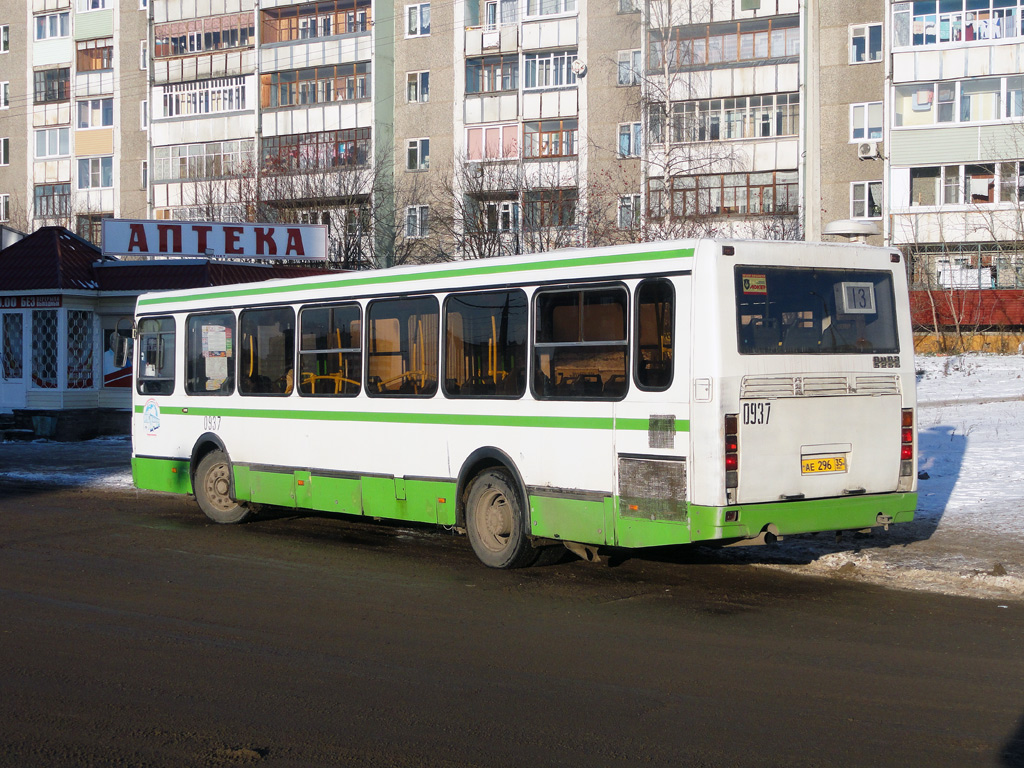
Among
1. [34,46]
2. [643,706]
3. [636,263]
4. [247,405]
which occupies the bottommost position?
[643,706]

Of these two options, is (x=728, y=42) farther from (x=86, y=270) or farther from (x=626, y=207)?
(x=86, y=270)

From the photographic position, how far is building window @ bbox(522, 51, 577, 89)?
48.7 metres

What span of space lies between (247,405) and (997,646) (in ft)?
27.7

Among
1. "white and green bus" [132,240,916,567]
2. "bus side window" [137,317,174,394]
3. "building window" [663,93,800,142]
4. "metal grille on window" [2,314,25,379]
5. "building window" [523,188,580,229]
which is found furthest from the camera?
"building window" [663,93,800,142]

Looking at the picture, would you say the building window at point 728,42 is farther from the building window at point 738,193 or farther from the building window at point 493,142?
the building window at point 493,142

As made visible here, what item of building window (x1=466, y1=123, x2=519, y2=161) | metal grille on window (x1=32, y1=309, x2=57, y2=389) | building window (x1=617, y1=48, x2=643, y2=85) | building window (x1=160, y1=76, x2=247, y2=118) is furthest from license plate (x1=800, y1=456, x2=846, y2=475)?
building window (x1=160, y1=76, x2=247, y2=118)

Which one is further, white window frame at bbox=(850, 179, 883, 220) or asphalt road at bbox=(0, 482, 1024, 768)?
white window frame at bbox=(850, 179, 883, 220)

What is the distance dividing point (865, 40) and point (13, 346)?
110 ft

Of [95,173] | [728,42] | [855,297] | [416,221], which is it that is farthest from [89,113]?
[855,297]

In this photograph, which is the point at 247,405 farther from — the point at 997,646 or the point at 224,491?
the point at 997,646

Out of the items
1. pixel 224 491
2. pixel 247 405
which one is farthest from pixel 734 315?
pixel 224 491

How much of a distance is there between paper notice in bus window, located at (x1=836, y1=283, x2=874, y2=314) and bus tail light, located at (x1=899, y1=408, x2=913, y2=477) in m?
0.91

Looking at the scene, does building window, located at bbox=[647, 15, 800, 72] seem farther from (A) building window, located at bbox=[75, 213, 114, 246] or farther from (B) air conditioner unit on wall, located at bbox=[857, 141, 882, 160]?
(A) building window, located at bbox=[75, 213, 114, 246]

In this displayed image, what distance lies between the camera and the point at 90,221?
60469mm
